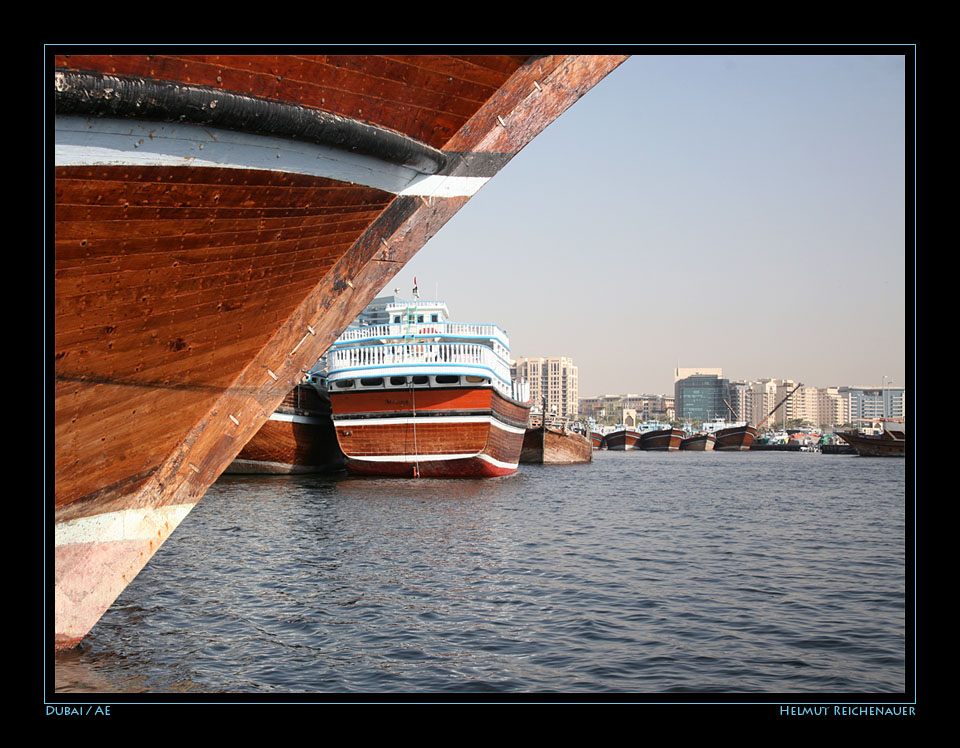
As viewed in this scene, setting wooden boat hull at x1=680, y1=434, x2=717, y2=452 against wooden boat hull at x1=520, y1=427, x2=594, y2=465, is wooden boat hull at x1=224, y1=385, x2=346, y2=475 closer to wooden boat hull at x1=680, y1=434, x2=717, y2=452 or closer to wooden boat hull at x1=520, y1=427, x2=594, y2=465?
wooden boat hull at x1=520, y1=427, x2=594, y2=465

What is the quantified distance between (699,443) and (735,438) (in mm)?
4169

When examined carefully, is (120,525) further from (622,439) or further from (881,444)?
(622,439)

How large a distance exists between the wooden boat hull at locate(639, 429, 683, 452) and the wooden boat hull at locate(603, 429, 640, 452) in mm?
1855

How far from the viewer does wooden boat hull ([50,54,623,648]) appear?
13.0 ft

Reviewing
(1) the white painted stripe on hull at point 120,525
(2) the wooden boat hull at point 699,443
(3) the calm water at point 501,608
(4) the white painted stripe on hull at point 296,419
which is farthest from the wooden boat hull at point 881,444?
(1) the white painted stripe on hull at point 120,525

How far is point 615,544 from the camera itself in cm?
1343

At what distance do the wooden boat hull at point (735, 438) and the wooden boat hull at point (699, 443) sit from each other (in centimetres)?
119

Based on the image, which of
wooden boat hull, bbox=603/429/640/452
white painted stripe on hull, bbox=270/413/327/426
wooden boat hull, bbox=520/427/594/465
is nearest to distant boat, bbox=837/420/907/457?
wooden boat hull, bbox=520/427/594/465

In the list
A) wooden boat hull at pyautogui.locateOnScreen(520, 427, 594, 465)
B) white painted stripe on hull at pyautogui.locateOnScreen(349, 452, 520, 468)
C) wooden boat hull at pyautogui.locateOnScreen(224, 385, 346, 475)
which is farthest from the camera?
wooden boat hull at pyautogui.locateOnScreen(520, 427, 594, 465)

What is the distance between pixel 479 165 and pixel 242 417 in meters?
2.37

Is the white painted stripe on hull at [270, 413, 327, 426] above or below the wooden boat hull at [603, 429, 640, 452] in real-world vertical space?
above

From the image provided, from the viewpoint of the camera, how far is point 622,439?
315 feet
